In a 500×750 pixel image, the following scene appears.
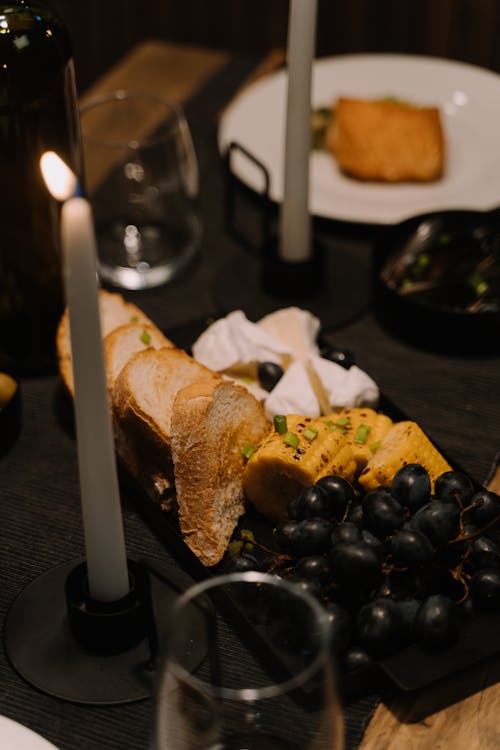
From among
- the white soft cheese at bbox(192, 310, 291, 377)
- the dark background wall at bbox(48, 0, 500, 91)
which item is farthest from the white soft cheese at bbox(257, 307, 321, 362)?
the dark background wall at bbox(48, 0, 500, 91)

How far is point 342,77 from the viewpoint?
1958mm

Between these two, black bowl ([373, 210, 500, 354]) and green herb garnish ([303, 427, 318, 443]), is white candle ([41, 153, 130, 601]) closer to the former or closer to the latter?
green herb garnish ([303, 427, 318, 443])

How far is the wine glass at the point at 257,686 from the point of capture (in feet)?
2.13

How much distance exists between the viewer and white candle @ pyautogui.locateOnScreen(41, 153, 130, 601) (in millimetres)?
656

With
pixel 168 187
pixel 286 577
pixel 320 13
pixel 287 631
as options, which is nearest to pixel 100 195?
pixel 168 187

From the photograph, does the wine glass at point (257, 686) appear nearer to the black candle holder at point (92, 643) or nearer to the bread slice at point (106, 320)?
the black candle holder at point (92, 643)

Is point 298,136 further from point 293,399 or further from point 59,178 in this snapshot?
point 59,178

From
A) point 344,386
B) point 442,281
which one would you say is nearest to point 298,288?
point 442,281

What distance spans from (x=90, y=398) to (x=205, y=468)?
300mm

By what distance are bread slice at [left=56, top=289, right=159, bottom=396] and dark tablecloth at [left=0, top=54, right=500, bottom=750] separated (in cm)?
7

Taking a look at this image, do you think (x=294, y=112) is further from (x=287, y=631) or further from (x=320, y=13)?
(x=320, y=13)

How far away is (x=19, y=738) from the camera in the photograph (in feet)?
2.66

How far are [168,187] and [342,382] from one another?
49 centimetres

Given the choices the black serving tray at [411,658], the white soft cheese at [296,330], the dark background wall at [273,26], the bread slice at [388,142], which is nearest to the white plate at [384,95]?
the bread slice at [388,142]
